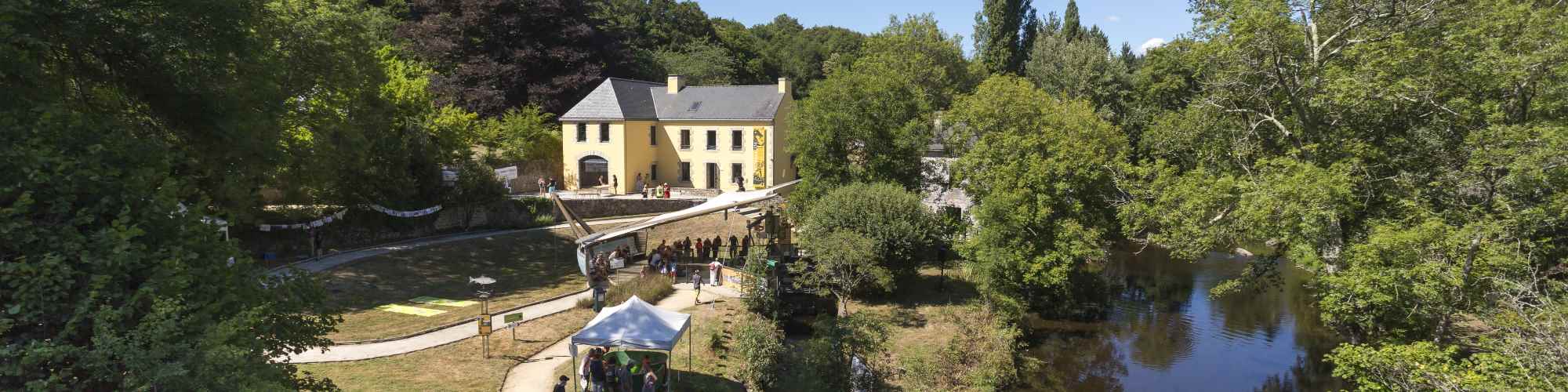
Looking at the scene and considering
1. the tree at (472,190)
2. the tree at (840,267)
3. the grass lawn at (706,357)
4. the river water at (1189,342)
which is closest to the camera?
the grass lawn at (706,357)

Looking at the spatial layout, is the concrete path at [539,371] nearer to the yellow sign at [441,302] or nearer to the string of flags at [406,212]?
the yellow sign at [441,302]

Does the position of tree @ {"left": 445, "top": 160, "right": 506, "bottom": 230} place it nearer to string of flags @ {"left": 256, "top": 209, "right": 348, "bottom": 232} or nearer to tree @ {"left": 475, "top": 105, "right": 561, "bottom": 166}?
tree @ {"left": 475, "top": 105, "right": 561, "bottom": 166}

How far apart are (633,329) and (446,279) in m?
12.8

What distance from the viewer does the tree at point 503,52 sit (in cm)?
4275

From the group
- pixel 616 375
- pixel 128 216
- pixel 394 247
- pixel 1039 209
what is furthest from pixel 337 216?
pixel 1039 209

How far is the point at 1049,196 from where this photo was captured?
2292cm

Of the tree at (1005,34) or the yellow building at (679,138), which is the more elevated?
the tree at (1005,34)

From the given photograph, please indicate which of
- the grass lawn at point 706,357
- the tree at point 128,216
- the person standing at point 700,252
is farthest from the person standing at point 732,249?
the tree at point 128,216

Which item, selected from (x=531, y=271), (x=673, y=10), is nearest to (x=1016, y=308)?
(x=531, y=271)

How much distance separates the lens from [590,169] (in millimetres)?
40531

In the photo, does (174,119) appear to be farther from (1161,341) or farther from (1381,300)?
(1161,341)

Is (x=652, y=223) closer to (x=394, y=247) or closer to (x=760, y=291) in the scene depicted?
(x=760, y=291)

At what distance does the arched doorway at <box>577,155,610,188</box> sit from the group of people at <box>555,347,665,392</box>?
26253mm

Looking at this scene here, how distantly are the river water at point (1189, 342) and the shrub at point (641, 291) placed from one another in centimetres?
1004
